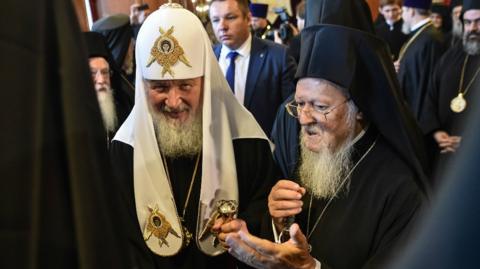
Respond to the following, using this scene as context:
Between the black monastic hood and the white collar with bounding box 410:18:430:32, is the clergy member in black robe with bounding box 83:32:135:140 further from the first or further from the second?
the white collar with bounding box 410:18:430:32

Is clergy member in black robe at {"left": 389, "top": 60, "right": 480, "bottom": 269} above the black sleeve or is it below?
above

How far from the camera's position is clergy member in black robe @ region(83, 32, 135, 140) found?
422 centimetres

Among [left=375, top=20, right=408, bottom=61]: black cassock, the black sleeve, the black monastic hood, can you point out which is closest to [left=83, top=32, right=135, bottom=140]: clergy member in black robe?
the black sleeve

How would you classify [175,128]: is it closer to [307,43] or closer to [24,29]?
[307,43]

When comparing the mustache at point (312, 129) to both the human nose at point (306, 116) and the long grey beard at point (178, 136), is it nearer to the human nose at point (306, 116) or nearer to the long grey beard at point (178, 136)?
the human nose at point (306, 116)

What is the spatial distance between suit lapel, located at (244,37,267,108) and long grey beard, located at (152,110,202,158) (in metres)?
1.97

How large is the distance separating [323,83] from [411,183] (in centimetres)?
60

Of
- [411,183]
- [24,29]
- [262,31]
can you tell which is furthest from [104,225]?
[262,31]

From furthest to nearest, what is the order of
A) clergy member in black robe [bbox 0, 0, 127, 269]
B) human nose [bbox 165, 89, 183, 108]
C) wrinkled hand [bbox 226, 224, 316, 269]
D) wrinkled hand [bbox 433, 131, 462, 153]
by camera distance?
wrinkled hand [bbox 433, 131, 462, 153], human nose [bbox 165, 89, 183, 108], wrinkled hand [bbox 226, 224, 316, 269], clergy member in black robe [bbox 0, 0, 127, 269]

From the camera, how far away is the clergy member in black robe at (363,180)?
203cm

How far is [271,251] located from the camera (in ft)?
6.50

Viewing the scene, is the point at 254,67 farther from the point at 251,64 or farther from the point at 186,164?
the point at 186,164

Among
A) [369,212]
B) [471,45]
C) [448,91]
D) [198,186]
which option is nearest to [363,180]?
[369,212]

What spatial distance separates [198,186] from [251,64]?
7.45 ft
